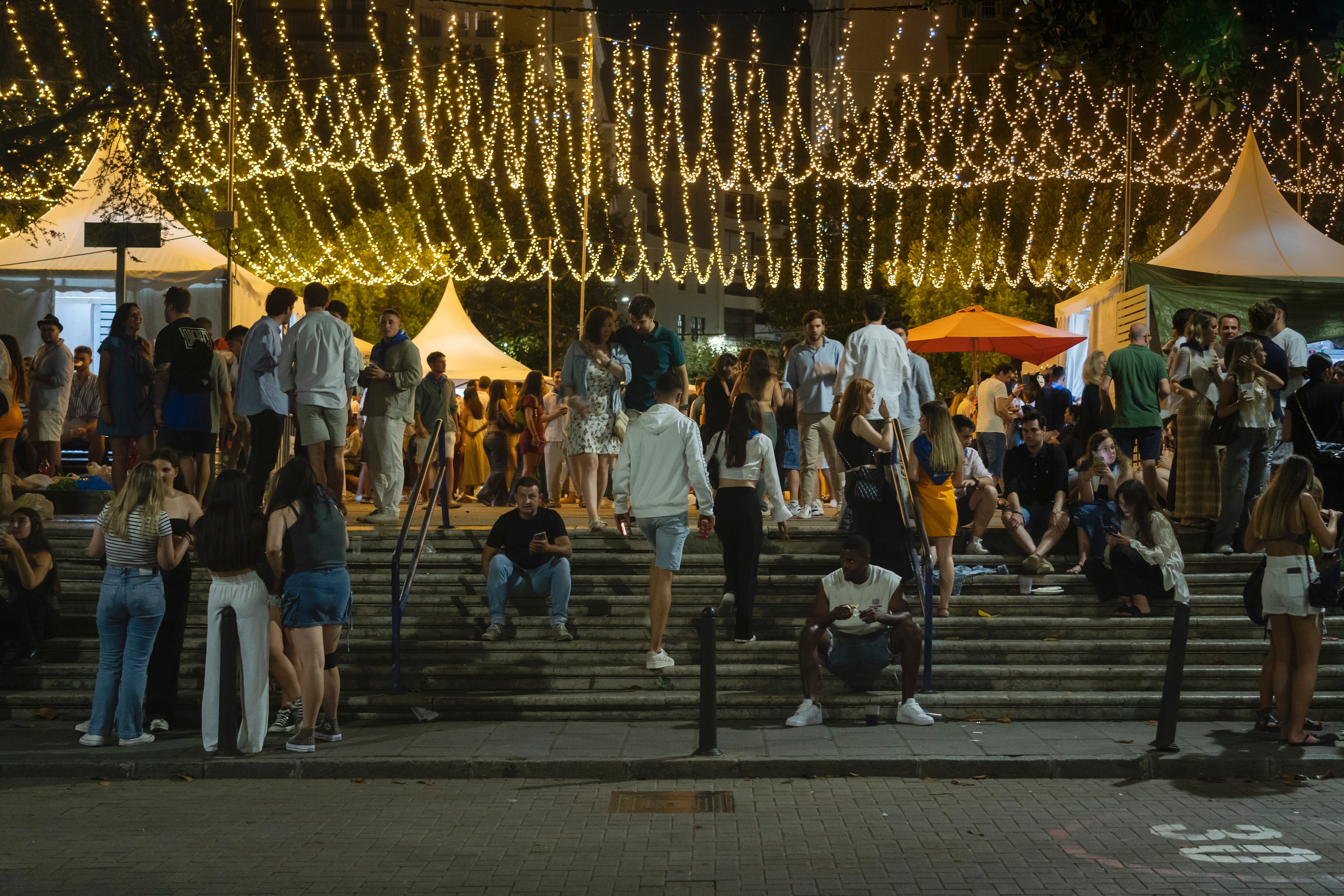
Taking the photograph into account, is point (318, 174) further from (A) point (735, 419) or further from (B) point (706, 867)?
(B) point (706, 867)

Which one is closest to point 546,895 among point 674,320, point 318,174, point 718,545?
point 718,545

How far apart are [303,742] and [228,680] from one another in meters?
0.64

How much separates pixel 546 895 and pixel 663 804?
1799 millimetres

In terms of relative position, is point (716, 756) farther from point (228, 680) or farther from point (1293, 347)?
point (1293, 347)

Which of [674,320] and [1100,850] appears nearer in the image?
[1100,850]

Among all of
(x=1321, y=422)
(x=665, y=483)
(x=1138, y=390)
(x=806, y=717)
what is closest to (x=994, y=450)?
(x=1138, y=390)

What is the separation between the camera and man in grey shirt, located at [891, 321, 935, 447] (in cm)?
1210

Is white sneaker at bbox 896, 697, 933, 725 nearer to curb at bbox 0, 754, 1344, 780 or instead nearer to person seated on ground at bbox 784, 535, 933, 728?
person seated on ground at bbox 784, 535, 933, 728

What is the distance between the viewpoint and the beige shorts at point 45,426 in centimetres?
1402

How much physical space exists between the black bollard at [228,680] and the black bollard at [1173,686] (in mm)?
5680

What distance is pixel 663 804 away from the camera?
24.1 ft

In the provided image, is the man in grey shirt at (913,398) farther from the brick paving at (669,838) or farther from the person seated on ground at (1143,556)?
the brick paving at (669,838)

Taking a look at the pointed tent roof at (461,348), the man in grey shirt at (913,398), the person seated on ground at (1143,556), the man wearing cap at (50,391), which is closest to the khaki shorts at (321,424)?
the man wearing cap at (50,391)

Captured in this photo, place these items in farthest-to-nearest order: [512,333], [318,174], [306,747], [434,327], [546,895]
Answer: [512,333]
[318,174]
[434,327]
[306,747]
[546,895]
